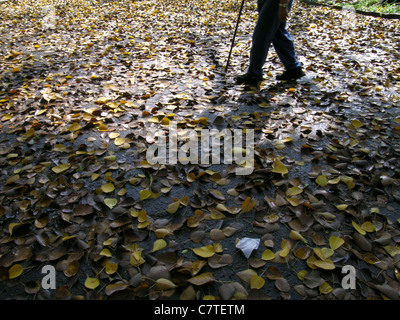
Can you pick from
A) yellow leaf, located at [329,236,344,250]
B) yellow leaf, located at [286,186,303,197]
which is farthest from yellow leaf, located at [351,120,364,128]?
yellow leaf, located at [329,236,344,250]

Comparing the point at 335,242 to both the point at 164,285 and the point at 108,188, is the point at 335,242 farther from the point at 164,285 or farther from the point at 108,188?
the point at 108,188

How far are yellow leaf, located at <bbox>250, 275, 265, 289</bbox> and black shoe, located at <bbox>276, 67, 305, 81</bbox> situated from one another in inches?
116

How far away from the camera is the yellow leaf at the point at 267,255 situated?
52.5 inches

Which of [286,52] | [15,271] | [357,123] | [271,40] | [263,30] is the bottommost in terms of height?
[15,271]

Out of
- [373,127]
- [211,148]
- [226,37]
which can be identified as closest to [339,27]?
[226,37]

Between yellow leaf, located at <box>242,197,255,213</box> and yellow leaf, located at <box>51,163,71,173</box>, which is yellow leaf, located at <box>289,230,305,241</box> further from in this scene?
yellow leaf, located at <box>51,163,71,173</box>

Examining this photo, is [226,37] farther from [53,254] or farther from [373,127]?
[53,254]

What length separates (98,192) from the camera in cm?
173

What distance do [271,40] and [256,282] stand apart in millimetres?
2878

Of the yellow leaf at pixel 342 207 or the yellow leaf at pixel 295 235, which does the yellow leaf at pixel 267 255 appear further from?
the yellow leaf at pixel 342 207

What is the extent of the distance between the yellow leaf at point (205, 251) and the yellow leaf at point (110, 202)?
2.14 ft

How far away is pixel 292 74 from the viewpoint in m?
3.37

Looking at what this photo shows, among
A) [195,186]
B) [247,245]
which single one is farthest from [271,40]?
[247,245]

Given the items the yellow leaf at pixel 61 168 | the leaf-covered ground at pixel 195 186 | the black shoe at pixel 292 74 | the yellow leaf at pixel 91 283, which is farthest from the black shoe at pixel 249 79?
the yellow leaf at pixel 91 283
